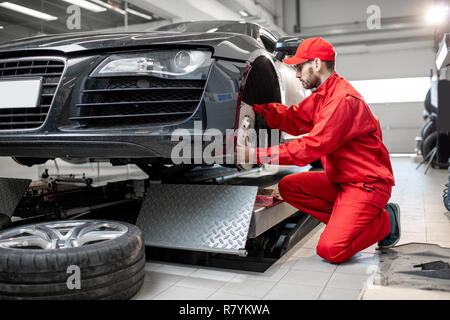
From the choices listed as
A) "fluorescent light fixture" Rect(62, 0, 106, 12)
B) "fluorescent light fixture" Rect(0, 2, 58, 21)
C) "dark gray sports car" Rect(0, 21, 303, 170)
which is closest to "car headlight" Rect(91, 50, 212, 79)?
"dark gray sports car" Rect(0, 21, 303, 170)

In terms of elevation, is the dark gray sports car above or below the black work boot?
above

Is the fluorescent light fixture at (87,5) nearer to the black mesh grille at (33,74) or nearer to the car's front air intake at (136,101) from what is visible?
the black mesh grille at (33,74)

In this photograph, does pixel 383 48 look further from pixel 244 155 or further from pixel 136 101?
pixel 136 101

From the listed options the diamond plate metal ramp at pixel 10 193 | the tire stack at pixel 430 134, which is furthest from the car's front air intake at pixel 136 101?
the tire stack at pixel 430 134

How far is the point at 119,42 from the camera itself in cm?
178

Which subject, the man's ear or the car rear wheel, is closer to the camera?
the car rear wheel

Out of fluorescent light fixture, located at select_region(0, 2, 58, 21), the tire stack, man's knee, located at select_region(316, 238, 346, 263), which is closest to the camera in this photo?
man's knee, located at select_region(316, 238, 346, 263)

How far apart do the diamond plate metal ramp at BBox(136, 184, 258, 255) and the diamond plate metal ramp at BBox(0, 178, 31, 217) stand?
2.59 ft

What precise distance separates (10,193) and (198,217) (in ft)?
3.80

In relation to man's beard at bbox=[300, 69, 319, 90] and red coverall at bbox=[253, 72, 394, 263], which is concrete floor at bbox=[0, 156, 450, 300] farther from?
man's beard at bbox=[300, 69, 319, 90]

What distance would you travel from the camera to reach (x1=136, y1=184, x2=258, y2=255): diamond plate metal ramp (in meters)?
1.96

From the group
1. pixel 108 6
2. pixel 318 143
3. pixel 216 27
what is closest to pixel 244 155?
pixel 318 143

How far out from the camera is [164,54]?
1.77 m

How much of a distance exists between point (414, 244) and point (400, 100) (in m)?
12.2
